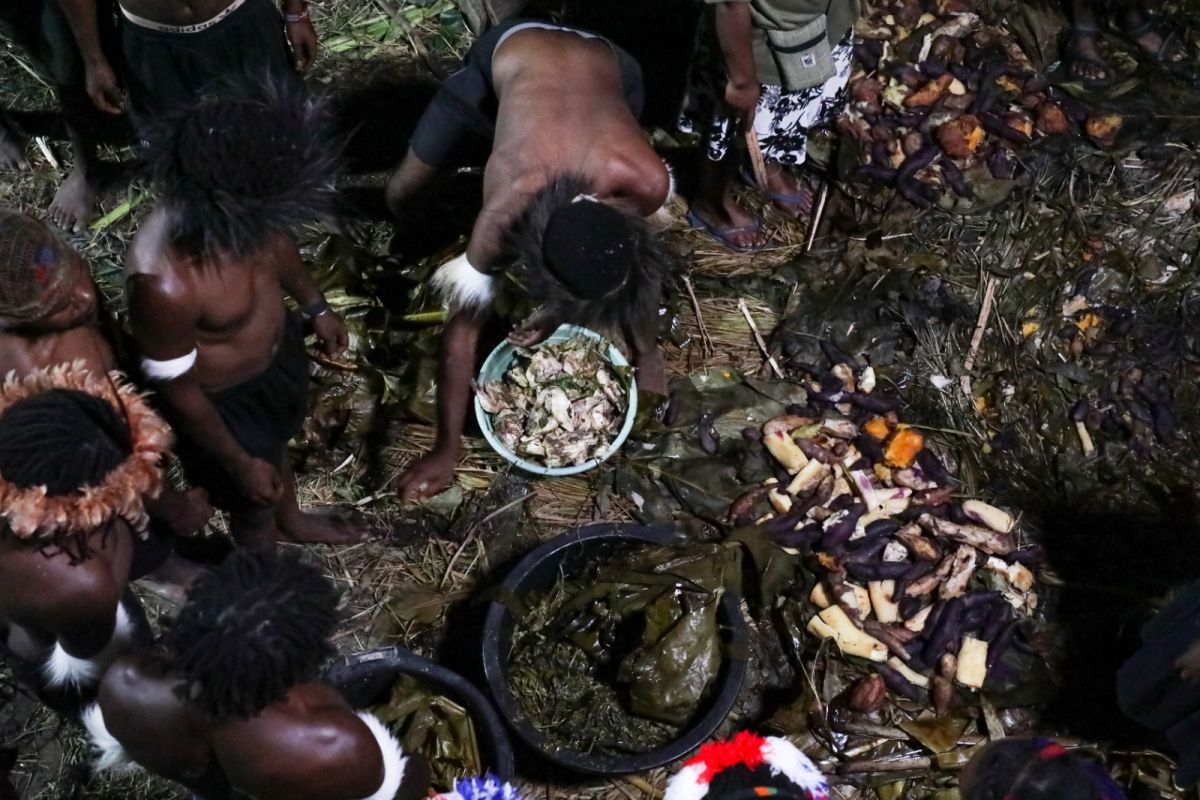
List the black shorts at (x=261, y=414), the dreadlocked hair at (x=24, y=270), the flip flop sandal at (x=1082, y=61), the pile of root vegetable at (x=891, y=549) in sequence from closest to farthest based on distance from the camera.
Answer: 1. the dreadlocked hair at (x=24, y=270)
2. the black shorts at (x=261, y=414)
3. the pile of root vegetable at (x=891, y=549)
4. the flip flop sandal at (x=1082, y=61)

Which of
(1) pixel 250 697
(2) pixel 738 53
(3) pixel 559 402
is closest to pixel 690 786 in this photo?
(1) pixel 250 697

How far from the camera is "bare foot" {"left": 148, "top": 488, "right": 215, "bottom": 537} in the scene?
298cm

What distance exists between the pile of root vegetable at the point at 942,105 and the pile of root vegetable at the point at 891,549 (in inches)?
45.6

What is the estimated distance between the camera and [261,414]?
9.91ft

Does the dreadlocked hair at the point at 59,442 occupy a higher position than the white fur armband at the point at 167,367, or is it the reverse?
the dreadlocked hair at the point at 59,442

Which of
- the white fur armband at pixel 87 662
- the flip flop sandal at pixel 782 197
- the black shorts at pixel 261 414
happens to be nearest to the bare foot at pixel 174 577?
the black shorts at pixel 261 414

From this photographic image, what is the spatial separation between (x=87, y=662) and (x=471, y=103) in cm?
213

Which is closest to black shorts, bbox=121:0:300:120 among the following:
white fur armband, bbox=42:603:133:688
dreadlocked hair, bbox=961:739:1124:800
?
white fur armband, bbox=42:603:133:688

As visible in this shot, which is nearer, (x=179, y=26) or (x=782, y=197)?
(x=179, y=26)

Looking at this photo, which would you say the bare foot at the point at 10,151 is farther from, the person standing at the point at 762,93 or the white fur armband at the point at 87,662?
the person standing at the point at 762,93

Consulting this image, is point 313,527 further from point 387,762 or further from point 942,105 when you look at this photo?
point 942,105

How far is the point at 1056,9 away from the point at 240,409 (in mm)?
3959

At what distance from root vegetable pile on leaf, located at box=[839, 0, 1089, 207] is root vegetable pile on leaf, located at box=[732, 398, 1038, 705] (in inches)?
48.1

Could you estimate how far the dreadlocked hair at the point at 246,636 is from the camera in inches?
Result: 75.5
